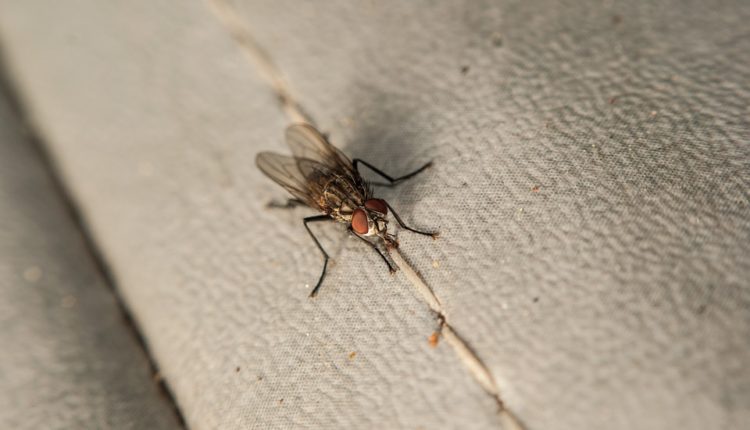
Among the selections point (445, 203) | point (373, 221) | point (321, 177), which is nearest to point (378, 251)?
point (373, 221)

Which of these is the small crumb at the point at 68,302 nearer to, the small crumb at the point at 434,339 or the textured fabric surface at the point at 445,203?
the textured fabric surface at the point at 445,203

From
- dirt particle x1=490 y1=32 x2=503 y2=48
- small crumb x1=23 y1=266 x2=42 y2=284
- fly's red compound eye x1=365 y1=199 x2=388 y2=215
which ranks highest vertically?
dirt particle x1=490 y1=32 x2=503 y2=48

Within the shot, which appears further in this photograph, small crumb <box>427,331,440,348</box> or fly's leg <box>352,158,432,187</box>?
fly's leg <box>352,158,432,187</box>

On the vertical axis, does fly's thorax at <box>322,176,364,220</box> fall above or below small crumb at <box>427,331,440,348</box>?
below

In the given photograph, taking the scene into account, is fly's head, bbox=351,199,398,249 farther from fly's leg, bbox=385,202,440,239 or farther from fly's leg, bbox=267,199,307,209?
fly's leg, bbox=267,199,307,209

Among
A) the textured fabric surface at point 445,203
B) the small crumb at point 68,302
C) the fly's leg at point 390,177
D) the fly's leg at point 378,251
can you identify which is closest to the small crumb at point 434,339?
the textured fabric surface at point 445,203

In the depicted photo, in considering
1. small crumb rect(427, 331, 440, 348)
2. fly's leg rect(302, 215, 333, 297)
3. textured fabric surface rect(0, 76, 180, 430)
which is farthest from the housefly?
A: textured fabric surface rect(0, 76, 180, 430)

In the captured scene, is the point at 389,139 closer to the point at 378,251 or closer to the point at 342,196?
the point at 342,196
